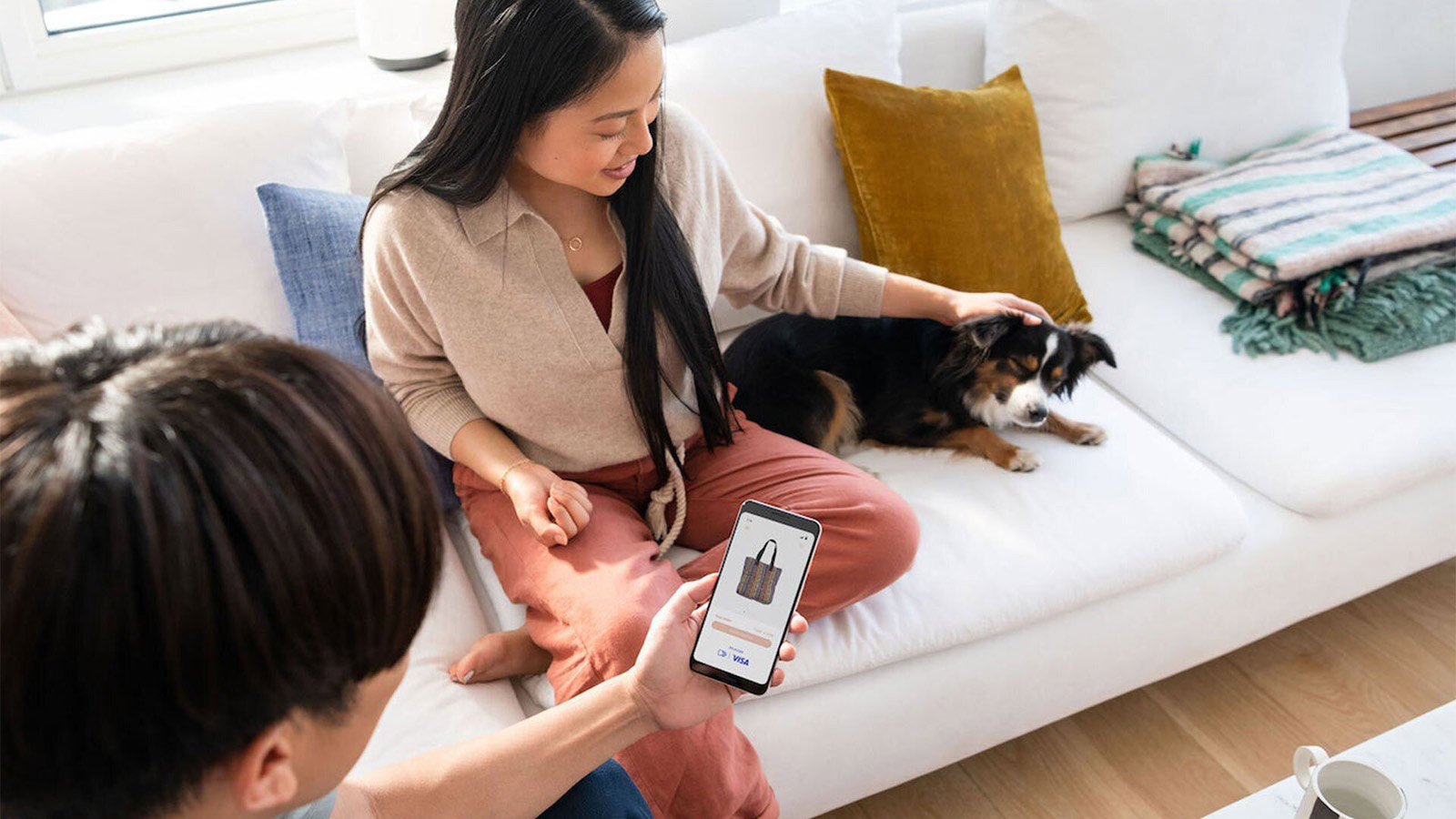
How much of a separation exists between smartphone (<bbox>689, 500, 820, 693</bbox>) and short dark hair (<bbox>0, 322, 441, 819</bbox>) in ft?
1.66

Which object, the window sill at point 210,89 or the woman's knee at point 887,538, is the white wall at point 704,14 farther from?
the woman's knee at point 887,538

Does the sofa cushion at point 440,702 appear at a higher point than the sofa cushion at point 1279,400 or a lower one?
lower

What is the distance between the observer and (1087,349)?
1.87 metres

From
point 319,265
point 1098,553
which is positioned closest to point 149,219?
point 319,265

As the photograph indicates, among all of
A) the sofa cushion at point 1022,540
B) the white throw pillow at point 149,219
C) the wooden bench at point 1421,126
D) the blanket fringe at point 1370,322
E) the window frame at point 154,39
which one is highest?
the window frame at point 154,39

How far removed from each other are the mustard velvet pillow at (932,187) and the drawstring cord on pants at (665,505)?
631mm

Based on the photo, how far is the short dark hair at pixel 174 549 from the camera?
1.69 feet

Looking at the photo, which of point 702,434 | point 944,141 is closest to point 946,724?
point 702,434

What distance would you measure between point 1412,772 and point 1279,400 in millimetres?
833

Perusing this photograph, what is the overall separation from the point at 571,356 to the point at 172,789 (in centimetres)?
92

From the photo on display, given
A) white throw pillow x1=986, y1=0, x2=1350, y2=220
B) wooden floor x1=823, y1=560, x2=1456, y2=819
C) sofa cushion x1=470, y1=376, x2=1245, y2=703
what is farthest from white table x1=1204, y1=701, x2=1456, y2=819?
white throw pillow x1=986, y1=0, x2=1350, y2=220

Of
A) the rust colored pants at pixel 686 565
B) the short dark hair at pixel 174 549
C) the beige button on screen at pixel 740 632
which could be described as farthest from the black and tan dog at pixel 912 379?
the short dark hair at pixel 174 549

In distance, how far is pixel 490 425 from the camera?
4.96 ft

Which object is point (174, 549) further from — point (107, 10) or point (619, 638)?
point (107, 10)
